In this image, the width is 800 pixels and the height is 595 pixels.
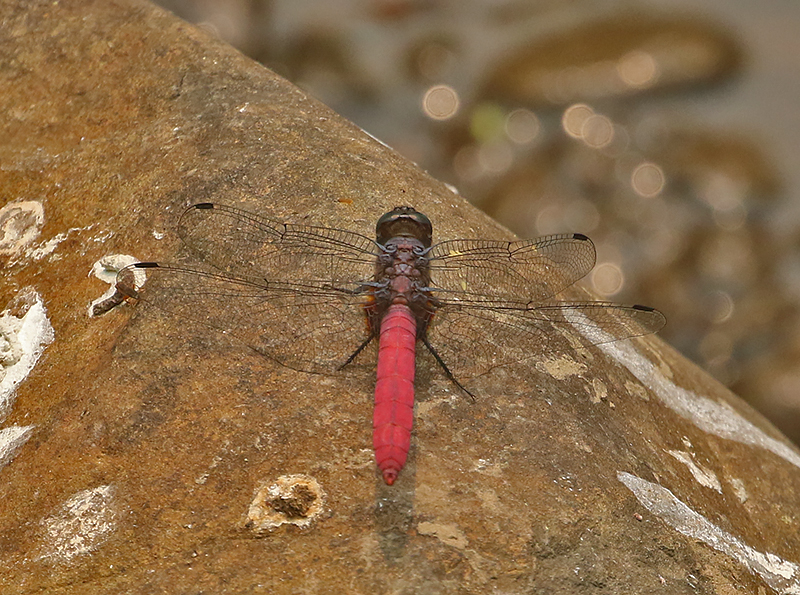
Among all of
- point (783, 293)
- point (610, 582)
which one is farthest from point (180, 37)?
point (783, 293)

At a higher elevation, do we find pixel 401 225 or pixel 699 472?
pixel 401 225

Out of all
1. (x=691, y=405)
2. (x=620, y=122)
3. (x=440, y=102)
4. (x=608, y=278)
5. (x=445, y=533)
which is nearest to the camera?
(x=445, y=533)

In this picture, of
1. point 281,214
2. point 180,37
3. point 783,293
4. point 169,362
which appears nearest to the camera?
point 169,362

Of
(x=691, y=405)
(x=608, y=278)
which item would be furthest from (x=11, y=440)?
(x=608, y=278)

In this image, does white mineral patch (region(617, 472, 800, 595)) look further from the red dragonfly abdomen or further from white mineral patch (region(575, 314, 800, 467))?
the red dragonfly abdomen

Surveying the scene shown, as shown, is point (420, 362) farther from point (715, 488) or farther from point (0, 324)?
point (0, 324)

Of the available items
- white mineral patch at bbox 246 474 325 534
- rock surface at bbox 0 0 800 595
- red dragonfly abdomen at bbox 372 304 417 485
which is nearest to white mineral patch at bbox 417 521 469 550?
rock surface at bbox 0 0 800 595

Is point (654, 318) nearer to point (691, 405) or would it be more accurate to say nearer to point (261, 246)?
point (691, 405)
